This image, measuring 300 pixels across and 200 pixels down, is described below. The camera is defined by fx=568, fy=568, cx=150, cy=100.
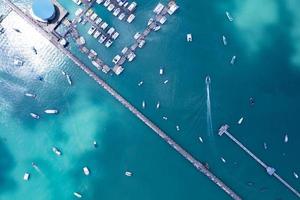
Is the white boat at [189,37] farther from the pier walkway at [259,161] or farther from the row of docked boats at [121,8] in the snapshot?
the pier walkway at [259,161]

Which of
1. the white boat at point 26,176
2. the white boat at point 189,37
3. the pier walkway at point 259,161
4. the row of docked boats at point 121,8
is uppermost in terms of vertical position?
the white boat at point 189,37

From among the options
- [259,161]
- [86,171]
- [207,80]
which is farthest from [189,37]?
[86,171]

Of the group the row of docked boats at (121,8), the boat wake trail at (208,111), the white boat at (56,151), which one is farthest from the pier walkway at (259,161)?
the white boat at (56,151)

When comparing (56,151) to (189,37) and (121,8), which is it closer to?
(121,8)

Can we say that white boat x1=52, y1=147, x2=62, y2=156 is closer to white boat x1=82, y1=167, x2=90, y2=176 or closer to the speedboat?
white boat x1=82, y1=167, x2=90, y2=176

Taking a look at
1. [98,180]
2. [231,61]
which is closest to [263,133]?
[231,61]

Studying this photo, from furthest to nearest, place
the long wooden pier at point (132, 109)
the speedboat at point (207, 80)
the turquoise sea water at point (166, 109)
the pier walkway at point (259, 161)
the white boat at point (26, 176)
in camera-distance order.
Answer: the speedboat at point (207, 80) → the white boat at point (26, 176) → the turquoise sea water at point (166, 109) → the long wooden pier at point (132, 109) → the pier walkway at point (259, 161)

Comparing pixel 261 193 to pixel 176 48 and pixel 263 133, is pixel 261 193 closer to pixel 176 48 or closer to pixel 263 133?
pixel 263 133

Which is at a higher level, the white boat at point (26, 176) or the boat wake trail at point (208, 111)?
the boat wake trail at point (208, 111)
